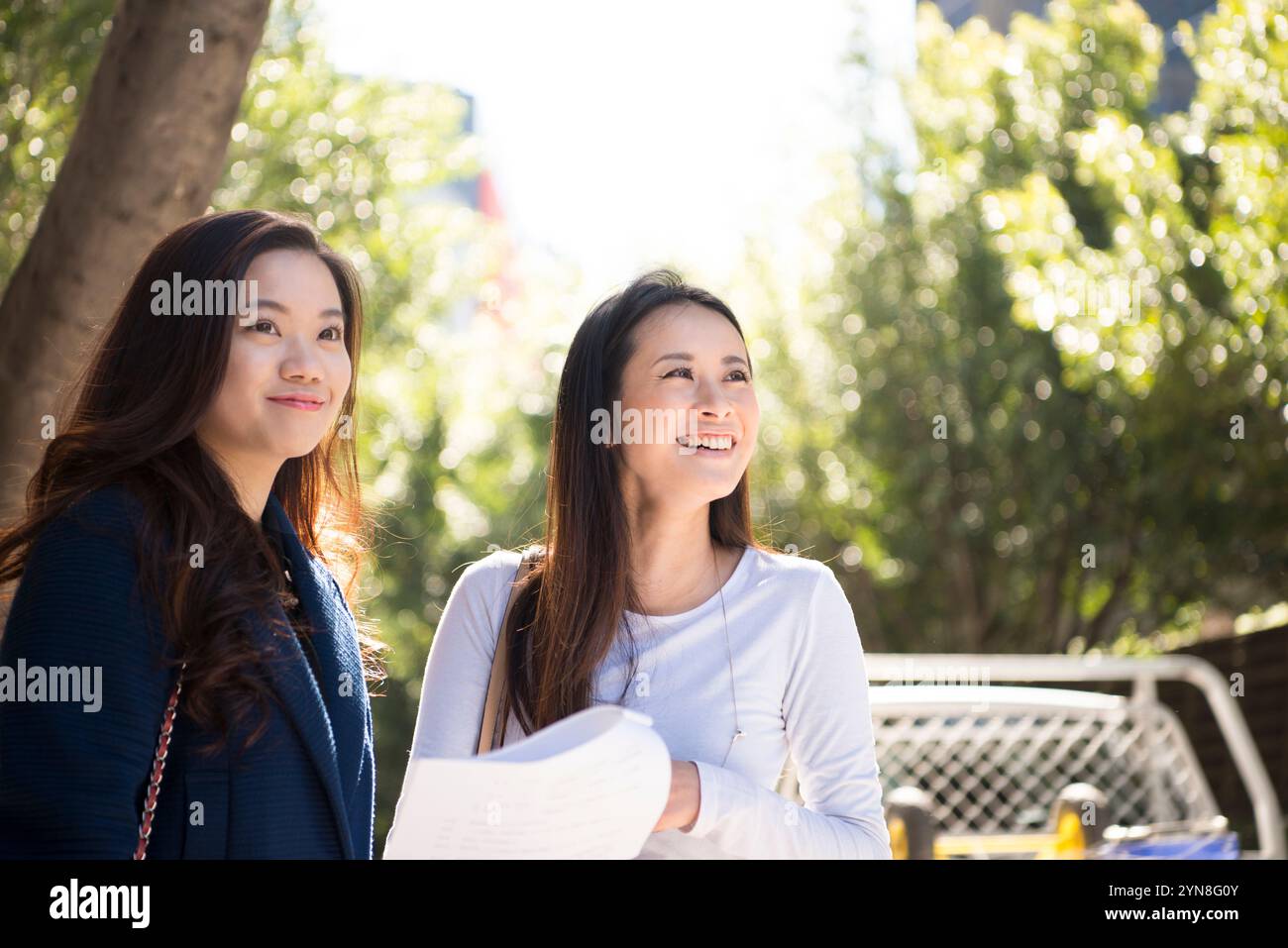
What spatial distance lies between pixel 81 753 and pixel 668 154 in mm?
10398

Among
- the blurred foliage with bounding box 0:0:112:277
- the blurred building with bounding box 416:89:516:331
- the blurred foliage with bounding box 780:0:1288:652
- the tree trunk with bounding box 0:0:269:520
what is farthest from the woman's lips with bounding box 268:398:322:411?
the blurred building with bounding box 416:89:516:331

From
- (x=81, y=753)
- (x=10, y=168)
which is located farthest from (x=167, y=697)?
(x=10, y=168)

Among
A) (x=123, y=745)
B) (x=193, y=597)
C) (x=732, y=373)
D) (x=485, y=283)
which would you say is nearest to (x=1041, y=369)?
(x=485, y=283)

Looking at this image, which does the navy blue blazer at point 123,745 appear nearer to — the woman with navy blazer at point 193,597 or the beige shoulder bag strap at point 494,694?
the woman with navy blazer at point 193,597

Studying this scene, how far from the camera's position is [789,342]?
35.6 feet

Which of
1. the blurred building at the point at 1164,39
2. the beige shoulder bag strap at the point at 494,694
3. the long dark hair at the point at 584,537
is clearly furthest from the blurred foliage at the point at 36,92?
the blurred building at the point at 1164,39

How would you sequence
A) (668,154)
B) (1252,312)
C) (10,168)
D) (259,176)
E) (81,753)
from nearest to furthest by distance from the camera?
(81,753) < (10,168) < (1252,312) < (259,176) < (668,154)

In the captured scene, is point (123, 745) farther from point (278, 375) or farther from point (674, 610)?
point (674, 610)

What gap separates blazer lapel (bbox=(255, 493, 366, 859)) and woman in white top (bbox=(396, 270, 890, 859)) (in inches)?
9.9

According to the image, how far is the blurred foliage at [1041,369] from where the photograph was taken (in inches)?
289

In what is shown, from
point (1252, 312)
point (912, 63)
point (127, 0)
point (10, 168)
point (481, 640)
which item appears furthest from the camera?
point (912, 63)

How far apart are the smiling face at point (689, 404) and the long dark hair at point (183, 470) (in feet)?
1.62

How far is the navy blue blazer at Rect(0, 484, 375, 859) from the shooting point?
1506 millimetres

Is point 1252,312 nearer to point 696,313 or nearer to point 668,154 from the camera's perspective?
point 696,313
